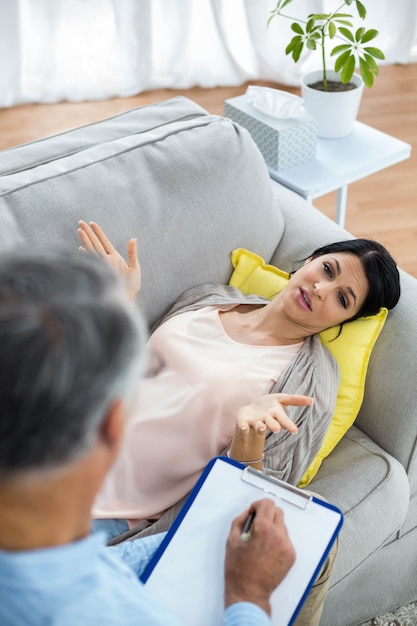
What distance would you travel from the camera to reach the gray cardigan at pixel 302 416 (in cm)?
143

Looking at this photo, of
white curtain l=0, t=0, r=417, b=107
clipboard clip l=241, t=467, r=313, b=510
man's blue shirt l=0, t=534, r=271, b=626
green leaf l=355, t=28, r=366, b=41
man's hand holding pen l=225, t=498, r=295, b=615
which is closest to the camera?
man's blue shirt l=0, t=534, r=271, b=626

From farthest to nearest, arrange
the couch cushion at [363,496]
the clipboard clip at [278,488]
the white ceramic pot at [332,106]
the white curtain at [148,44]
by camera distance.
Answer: the white curtain at [148,44], the white ceramic pot at [332,106], the couch cushion at [363,496], the clipboard clip at [278,488]

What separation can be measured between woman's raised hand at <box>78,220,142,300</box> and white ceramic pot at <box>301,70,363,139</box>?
976 mm

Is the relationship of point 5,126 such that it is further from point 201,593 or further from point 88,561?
point 88,561

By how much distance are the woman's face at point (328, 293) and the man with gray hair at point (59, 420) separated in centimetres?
92

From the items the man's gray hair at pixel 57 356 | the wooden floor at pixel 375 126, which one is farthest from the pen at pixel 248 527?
the wooden floor at pixel 375 126

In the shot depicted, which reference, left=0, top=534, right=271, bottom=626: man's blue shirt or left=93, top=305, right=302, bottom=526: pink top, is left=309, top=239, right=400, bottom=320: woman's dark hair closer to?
left=93, top=305, right=302, bottom=526: pink top

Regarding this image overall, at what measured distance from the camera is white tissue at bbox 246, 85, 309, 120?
6.85ft

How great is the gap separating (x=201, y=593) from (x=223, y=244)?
854 mm

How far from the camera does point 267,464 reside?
56.1 inches

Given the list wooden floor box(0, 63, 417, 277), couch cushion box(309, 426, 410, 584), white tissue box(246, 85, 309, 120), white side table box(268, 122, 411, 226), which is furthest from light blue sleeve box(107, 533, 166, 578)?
wooden floor box(0, 63, 417, 277)

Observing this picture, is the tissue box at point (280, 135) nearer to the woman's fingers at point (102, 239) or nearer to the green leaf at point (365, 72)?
the green leaf at point (365, 72)

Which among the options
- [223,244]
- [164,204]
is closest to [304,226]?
[223,244]

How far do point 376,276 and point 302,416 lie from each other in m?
0.35
